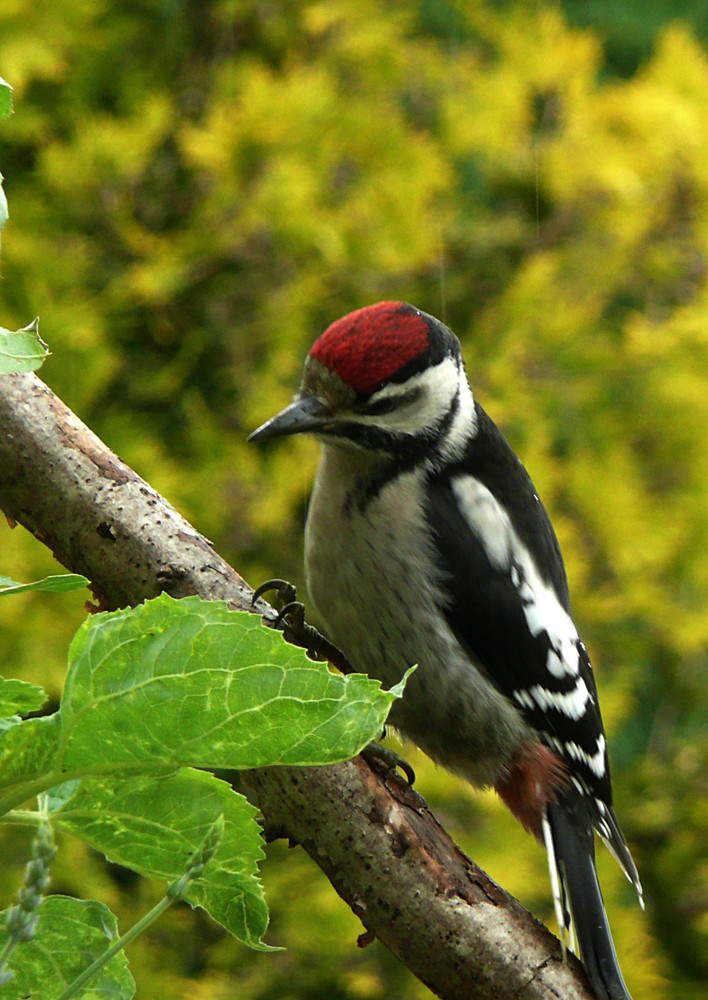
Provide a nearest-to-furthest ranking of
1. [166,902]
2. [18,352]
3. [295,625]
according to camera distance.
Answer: [166,902], [18,352], [295,625]

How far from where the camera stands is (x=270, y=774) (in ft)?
2.88

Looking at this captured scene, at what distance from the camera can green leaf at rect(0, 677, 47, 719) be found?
454 millimetres

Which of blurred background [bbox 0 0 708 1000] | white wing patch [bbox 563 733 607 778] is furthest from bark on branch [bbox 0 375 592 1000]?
blurred background [bbox 0 0 708 1000]

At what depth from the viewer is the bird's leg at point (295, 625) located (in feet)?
4.01

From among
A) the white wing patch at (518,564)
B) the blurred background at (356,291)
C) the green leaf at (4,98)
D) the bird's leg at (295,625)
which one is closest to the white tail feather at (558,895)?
the white wing patch at (518,564)

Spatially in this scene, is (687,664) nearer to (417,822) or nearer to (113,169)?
(113,169)

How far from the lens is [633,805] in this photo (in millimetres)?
2959

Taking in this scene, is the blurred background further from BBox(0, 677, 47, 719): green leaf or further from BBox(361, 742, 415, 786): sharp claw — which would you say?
BBox(0, 677, 47, 719): green leaf

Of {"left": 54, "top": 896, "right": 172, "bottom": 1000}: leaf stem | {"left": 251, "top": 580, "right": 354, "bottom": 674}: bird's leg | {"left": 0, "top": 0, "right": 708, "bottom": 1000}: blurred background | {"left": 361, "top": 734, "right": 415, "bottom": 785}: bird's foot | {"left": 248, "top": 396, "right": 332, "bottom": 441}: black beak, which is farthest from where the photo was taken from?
{"left": 0, "top": 0, "right": 708, "bottom": 1000}: blurred background

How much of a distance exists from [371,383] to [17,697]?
128cm

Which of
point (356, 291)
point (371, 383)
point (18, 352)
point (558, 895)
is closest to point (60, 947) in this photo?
point (18, 352)

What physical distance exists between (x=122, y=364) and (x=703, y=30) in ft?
11.7

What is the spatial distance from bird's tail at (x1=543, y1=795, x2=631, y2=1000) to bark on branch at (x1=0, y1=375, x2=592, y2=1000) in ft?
0.89

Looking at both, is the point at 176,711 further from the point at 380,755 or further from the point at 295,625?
the point at 295,625
